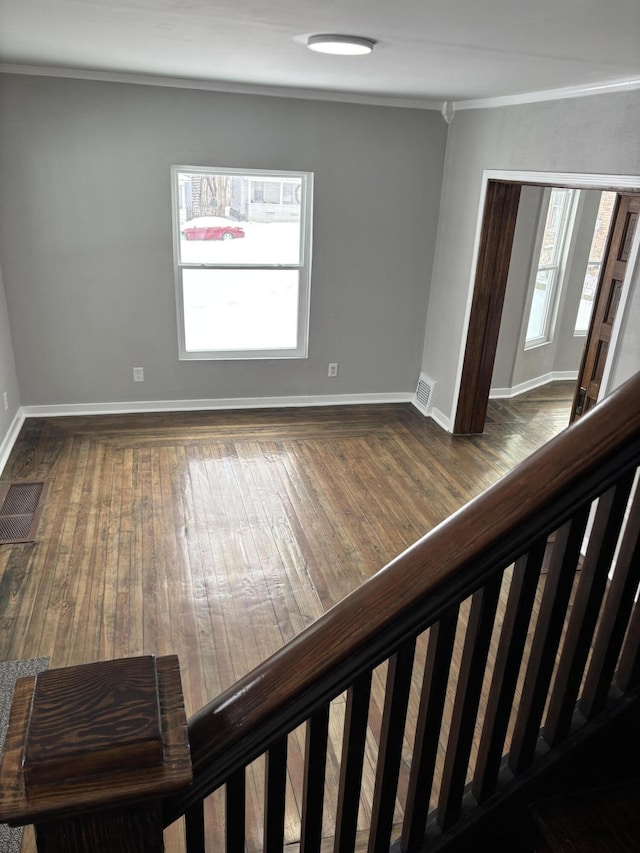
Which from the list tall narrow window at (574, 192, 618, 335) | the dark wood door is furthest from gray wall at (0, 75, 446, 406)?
the dark wood door

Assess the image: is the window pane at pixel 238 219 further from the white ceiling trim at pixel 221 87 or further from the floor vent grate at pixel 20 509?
the floor vent grate at pixel 20 509

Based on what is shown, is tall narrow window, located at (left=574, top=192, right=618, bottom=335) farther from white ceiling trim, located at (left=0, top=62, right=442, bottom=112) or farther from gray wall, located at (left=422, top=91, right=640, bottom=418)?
white ceiling trim, located at (left=0, top=62, right=442, bottom=112)

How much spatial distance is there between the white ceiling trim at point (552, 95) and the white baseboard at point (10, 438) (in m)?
4.36

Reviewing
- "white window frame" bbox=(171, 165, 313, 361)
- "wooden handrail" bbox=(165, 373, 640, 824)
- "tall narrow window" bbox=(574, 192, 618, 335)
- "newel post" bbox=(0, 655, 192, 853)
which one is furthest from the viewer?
"tall narrow window" bbox=(574, 192, 618, 335)

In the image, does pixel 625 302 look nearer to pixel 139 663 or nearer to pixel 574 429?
pixel 574 429

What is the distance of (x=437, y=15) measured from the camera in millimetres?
2168

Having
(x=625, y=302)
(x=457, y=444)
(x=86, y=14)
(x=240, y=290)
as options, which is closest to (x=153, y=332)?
(x=240, y=290)

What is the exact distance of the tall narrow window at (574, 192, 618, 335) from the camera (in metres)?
6.56

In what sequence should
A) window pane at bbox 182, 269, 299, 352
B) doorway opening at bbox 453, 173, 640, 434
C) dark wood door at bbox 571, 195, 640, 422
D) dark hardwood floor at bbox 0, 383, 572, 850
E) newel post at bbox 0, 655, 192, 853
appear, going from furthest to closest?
window pane at bbox 182, 269, 299, 352
doorway opening at bbox 453, 173, 640, 434
dark wood door at bbox 571, 195, 640, 422
dark hardwood floor at bbox 0, 383, 572, 850
newel post at bbox 0, 655, 192, 853

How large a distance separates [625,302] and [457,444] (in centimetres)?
225

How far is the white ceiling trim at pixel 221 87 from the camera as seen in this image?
4.63 meters

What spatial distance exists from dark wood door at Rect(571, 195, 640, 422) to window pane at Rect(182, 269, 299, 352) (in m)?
2.67

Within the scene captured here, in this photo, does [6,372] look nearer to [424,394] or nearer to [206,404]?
[206,404]

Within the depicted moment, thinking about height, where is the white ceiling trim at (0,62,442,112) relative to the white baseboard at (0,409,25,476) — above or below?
above
